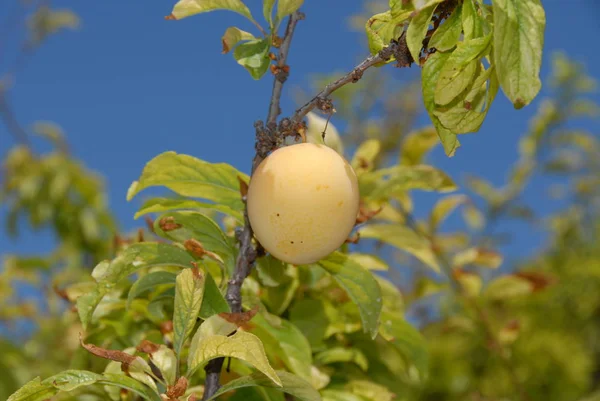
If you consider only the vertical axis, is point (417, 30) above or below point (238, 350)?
above

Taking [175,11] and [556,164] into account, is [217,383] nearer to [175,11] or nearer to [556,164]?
[175,11]

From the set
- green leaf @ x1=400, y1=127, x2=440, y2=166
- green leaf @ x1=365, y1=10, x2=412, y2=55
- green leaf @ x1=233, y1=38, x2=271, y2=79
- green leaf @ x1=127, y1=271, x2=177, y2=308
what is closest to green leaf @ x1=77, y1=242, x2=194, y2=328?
green leaf @ x1=127, y1=271, x2=177, y2=308

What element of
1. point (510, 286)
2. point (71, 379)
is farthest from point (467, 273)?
point (71, 379)

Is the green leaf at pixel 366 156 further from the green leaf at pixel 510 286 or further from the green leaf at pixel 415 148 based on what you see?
the green leaf at pixel 510 286

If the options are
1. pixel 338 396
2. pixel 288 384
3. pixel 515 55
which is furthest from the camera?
pixel 338 396

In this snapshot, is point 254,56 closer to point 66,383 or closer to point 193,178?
point 193,178

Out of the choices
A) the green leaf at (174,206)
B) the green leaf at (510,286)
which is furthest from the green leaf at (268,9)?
the green leaf at (510,286)

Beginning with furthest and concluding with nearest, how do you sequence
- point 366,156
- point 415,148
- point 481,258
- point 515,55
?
point 481,258 → point 415,148 → point 366,156 → point 515,55
